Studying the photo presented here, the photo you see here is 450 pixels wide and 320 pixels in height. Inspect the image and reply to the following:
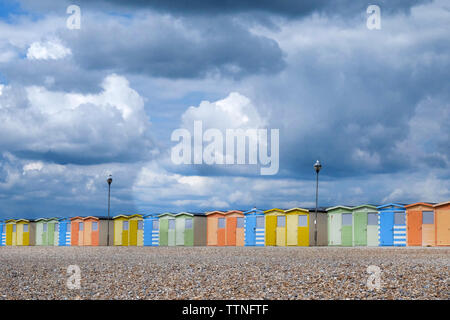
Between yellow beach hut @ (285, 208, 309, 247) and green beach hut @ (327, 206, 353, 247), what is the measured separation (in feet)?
4.47

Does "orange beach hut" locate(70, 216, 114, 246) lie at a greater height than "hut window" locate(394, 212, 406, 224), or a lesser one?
lesser

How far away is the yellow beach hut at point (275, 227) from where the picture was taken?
113 ft

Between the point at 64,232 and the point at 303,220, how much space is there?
22.2 metres

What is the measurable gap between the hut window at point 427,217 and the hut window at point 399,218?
41.0 inches

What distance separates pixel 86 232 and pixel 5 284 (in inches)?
1220

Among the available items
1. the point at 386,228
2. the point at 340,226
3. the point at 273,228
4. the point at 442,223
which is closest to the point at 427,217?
the point at 442,223

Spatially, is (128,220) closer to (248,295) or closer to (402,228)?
(402,228)

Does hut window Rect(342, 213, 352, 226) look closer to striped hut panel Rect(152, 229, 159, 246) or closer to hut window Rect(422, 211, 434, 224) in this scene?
hut window Rect(422, 211, 434, 224)

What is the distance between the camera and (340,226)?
107ft

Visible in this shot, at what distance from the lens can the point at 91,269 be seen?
633 inches

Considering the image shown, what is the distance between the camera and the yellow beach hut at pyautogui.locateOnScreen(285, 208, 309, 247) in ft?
110

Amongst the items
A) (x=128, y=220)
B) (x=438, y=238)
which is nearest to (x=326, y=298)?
(x=438, y=238)

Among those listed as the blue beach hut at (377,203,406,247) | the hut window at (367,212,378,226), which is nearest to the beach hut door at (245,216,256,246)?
the hut window at (367,212,378,226)

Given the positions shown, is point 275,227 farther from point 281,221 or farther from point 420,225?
point 420,225
